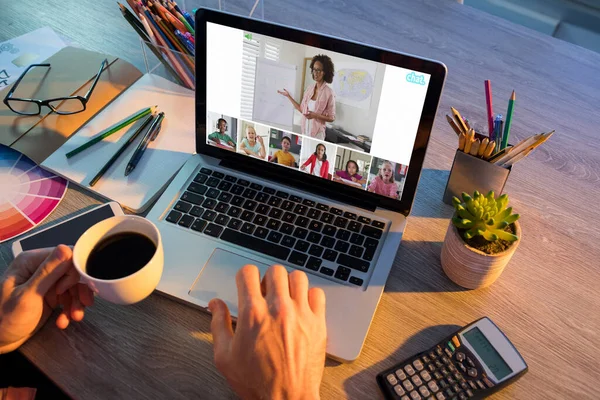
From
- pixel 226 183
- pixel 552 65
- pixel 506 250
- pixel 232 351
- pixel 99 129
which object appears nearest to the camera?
pixel 232 351

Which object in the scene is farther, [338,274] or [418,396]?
[338,274]

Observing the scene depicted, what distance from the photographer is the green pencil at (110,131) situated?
3.27ft

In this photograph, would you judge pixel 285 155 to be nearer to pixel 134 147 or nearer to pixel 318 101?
pixel 318 101

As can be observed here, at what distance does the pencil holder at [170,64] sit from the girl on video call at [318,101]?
1.14ft

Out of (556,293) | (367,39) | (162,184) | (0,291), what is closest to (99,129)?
(162,184)

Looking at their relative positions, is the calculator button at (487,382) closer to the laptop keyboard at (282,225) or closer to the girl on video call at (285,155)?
the laptop keyboard at (282,225)

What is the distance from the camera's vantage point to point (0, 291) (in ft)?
2.39

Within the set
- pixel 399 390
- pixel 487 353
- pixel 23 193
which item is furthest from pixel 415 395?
pixel 23 193

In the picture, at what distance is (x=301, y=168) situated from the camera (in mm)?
905

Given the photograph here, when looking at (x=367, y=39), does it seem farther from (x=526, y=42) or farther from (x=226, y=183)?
(x=226, y=183)

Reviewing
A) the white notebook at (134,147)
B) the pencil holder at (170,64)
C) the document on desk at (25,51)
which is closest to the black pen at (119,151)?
the white notebook at (134,147)

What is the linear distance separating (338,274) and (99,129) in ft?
1.93

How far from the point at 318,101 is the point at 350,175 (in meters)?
0.14

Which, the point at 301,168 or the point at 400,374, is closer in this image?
the point at 400,374
